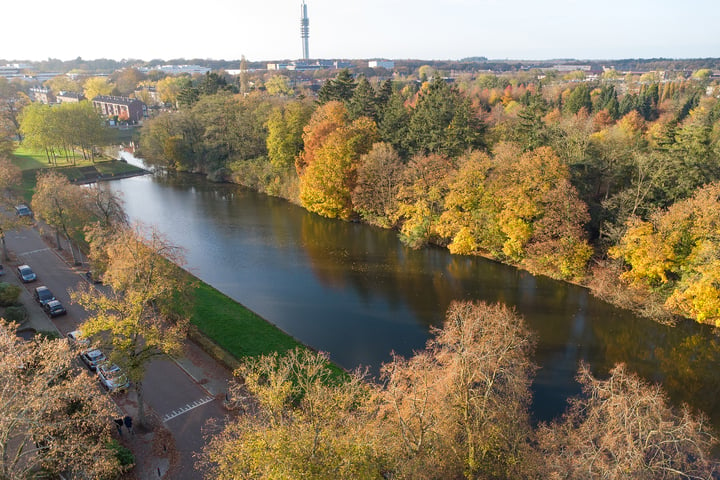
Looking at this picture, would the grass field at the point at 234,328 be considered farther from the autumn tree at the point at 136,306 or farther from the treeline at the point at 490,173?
the treeline at the point at 490,173

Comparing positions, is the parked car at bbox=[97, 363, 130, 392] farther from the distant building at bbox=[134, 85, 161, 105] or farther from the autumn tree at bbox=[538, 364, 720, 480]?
the distant building at bbox=[134, 85, 161, 105]

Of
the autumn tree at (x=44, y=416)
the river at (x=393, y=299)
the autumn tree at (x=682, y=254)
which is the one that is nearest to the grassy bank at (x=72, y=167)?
the river at (x=393, y=299)

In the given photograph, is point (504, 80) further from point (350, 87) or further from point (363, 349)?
point (363, 349)

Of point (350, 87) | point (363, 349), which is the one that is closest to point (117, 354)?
point (363, 349)

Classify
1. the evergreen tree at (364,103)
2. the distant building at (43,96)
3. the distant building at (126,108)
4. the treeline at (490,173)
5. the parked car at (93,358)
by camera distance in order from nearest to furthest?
the parked car at (93,358) < the treeline at (490,173) < the evergreen tree at (364,103) < the distant building at (126,108) < the distant building at (43,96)

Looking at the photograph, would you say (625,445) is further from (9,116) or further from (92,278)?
(9,116)

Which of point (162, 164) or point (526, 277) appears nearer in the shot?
point (526, 277)
